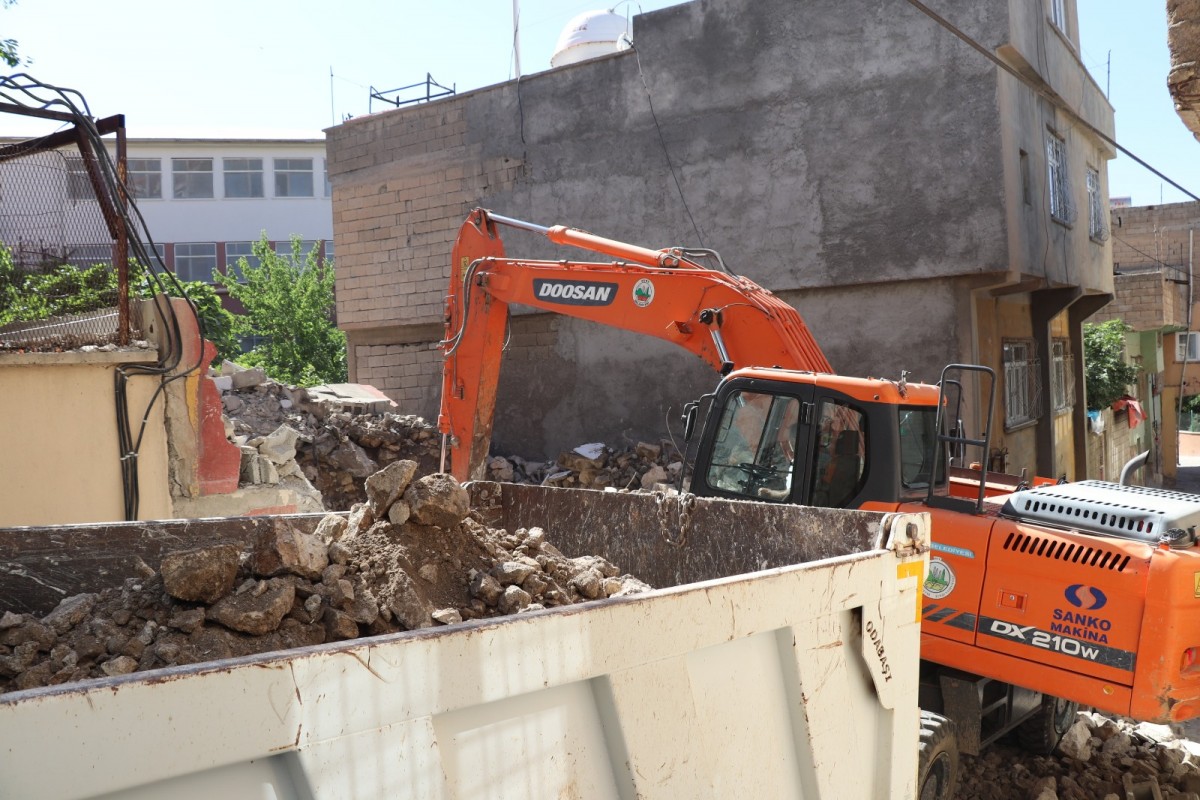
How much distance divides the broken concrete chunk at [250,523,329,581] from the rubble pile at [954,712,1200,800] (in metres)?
4.06

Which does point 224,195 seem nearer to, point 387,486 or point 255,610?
point 387,486

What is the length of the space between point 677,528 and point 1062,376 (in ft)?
45.0

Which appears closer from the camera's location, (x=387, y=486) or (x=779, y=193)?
(x=387, y=486)

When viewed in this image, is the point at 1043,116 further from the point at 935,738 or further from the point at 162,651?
the point at 162,651

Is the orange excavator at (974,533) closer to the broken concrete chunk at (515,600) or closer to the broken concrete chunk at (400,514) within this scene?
the broken concrete chunk at (515,600)

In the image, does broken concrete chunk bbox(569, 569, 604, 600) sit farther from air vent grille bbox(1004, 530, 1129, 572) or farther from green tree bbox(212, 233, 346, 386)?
green tree bbox(212, 233, 346, 386)

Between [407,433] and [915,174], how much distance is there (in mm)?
6950

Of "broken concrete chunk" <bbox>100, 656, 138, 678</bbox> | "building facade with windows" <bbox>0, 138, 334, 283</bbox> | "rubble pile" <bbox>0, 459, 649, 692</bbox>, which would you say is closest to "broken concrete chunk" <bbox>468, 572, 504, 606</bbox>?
"rubble pile" <bbox>0, 459, 649, 692</bbox>

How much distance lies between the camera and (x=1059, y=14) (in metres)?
14.0

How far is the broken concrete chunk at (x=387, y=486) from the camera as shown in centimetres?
349

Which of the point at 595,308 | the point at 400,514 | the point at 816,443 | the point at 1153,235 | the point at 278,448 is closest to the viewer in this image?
the point at 400,514

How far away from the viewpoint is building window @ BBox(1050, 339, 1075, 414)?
15.2 meters

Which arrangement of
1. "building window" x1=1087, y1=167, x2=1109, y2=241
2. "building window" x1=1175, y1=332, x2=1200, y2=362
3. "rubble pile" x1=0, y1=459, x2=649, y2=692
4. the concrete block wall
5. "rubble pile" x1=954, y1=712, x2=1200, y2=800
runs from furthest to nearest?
1. "building window" x1=1175, y1=332, x2=1200, y2=362
2. the concrete block wall
3. "building window" x1=1087, y1=167, x2=1109, y2=241
4. "rubble pile" x1=954, y1=712, x2=1200, y2=800
5. "rubble pile" x1=0, y1=459, x2=649, y2=692

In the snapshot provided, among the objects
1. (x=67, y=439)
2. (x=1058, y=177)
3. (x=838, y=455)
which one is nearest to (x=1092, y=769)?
(x=838, y=455)
